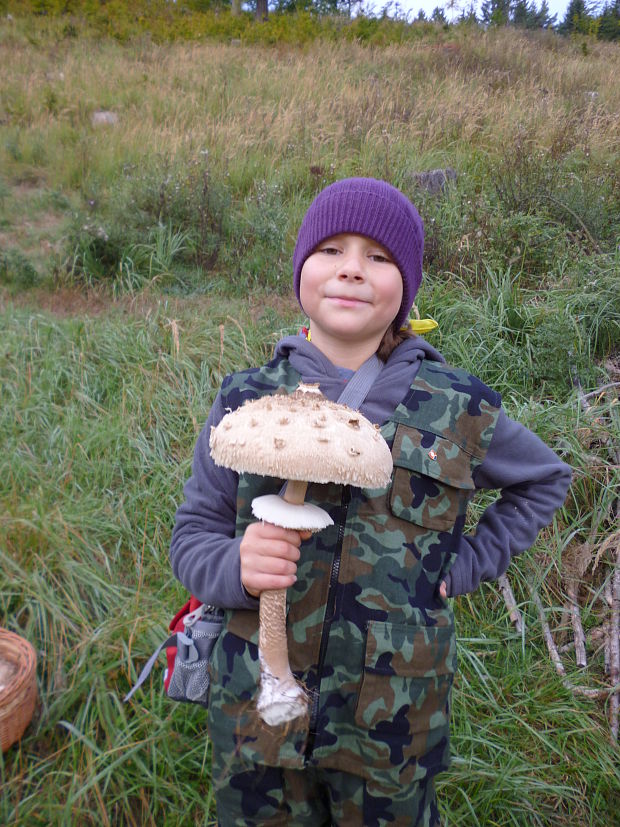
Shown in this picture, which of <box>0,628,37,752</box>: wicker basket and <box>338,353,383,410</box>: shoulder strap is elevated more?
<box>338,353,383,410</box>: shoulder strap

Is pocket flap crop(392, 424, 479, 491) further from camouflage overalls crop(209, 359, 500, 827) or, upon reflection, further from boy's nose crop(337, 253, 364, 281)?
boy's nose crop(337, 253, 364, 281)

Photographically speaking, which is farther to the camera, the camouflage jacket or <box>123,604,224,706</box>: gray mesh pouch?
<box>123,604,224,706</box>: gray mesh pouch

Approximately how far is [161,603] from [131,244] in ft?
A: 14.0

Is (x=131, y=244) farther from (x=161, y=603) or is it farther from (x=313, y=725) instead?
(x=313, y=725)

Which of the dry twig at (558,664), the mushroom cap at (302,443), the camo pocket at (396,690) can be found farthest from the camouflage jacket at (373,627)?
the dry twig at (558,664)

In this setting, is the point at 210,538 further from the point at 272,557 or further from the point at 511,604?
the point at 511,604

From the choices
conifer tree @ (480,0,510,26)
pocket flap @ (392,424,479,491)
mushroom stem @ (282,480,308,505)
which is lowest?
pocket flap @ (392,424,479,491)

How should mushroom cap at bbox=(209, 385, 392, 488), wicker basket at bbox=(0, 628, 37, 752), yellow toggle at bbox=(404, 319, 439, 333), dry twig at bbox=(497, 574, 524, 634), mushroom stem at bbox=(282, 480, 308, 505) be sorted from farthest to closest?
dry twig at bbox=(497, 574, 524, 634) < wicker basket at bbox=(0, 628, 37, 752) < yellow toggle at bbox=(404, 319, 439, 333) < mushroom stem at bbox=(282, 480, 308, 505) < mushroom cap at bbox=(209, 385, 392, 488)

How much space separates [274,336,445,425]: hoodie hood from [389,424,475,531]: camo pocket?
0.12 m

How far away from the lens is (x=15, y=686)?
2293 mm

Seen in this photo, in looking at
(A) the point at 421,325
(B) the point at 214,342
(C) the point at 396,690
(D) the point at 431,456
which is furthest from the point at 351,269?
(B) the point at 214,342

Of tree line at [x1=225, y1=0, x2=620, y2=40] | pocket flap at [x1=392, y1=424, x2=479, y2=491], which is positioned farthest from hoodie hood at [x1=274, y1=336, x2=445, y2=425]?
tree line at [x1=225, y1=0, x2=620, y2=40]

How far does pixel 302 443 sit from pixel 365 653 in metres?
0.75

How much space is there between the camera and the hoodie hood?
1681mm
